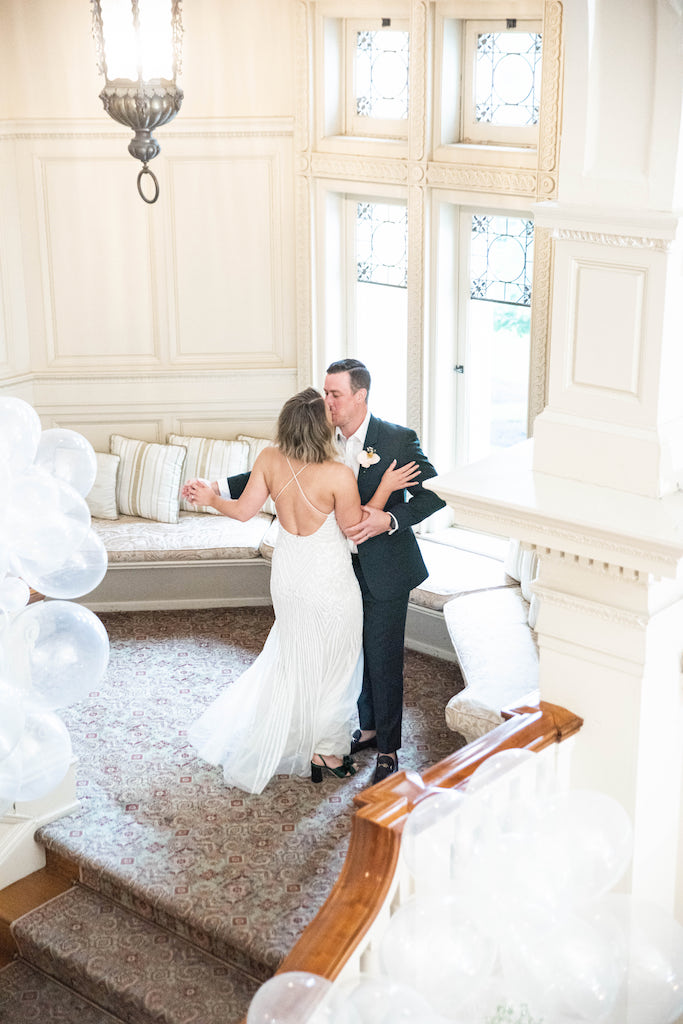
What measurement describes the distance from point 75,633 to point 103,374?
3207mm

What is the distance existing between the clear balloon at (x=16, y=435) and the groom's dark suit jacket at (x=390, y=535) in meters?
1.27

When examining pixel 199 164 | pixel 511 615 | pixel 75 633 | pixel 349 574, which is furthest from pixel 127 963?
pixel 199 164

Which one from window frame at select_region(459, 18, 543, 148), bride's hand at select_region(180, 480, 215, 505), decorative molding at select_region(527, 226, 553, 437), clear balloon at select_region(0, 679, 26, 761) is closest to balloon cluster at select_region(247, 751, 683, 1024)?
clear balloon at select_region(0, 679, 26, 761)

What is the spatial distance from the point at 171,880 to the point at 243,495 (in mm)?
1387

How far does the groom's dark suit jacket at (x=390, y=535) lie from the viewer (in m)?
4.34

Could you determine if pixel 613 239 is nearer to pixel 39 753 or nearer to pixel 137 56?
pixel 137 56

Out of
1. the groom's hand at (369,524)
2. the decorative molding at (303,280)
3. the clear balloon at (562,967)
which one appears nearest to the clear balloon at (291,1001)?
the clear balloon at (562,967)

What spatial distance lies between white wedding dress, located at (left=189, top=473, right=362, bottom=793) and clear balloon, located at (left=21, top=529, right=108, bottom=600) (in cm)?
74

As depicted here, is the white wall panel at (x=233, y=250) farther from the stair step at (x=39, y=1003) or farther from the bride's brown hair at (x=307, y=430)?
the stair step at (x=39, y=1003)

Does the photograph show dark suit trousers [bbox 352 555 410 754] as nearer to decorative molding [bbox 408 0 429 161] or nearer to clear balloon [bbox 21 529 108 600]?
clear balloon [bbox 21 529 108 600]

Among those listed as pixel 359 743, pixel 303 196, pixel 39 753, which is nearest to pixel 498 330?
pixel 303 196

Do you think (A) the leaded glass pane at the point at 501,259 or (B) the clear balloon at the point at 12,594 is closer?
(B) the clear balloon at the point at 12,594

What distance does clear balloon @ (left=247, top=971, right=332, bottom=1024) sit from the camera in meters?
2.35

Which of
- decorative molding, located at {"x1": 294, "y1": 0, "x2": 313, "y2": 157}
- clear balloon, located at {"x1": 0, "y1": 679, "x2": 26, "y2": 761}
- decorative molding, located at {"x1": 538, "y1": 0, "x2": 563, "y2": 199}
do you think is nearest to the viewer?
clear balloon, located at {"x1": 0, "y1": 679, "x2": 26, "y2": 761}
